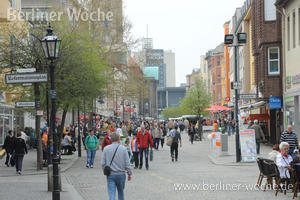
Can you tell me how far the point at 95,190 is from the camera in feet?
52.6

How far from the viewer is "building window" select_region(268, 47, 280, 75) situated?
119 ft

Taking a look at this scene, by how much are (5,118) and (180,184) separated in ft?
76.9

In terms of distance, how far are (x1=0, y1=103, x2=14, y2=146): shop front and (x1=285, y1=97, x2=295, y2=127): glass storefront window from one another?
16.7 metres

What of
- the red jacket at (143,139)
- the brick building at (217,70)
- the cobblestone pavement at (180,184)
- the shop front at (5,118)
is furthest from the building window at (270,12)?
the brick building at (217,70)

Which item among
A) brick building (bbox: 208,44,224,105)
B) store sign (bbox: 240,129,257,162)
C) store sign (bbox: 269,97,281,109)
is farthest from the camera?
brick building (bbox: 208,44,224,105)

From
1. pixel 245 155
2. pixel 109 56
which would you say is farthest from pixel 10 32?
pixel 109 56

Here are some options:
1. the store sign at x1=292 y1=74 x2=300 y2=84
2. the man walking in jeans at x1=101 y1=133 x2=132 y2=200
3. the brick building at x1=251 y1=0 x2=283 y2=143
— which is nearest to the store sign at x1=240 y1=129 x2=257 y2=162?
the store sign at x1=292 y1=74 x2=300 y2=84

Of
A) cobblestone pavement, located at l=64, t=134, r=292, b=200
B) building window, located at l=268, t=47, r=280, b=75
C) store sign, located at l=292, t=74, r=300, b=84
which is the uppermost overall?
building window, located at l=268, t=47, r=280, b=75

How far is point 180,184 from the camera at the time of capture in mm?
16891

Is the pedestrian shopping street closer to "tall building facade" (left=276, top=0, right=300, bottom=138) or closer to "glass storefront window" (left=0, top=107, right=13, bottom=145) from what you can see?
"tall building facade" (left=276, top=0, right=300, bottom=138)

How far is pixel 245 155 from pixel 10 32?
11.3 meters

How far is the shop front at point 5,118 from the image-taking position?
36.9 m

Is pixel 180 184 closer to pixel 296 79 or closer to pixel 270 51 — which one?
pixel 296 79

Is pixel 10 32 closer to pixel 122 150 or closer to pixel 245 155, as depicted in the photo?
pixel 245 155
